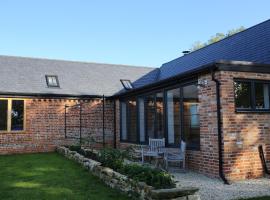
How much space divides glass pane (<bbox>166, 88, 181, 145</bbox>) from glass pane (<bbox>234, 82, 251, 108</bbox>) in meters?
2.10

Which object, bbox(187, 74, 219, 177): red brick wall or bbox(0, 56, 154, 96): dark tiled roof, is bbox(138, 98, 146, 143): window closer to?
bbox(187, 74, 219, 177): red brick wall

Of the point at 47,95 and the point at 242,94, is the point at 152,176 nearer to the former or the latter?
the point at 242,94

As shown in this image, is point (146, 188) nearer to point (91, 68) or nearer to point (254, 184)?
point (254, 184)

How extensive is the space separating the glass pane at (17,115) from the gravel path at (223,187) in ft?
29.7

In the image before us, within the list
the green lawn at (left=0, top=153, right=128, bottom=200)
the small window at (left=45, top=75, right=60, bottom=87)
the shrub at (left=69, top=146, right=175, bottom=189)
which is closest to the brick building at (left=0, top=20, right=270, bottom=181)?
the small window at (left=45, top=75, right=60, bottom=87)

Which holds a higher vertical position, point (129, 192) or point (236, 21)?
point (236, 21)

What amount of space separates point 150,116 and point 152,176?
6385 mm

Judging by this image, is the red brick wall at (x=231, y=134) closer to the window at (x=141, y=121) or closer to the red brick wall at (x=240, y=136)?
the red brick wall at (x=240, y=136)

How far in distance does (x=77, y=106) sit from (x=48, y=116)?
148 cm

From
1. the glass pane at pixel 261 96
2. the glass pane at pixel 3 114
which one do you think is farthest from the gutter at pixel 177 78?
the glass pane at pixel 3 114

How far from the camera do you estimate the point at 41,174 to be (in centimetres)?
916

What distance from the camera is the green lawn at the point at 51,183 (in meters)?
6.75

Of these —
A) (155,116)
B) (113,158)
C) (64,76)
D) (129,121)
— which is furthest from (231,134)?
(64,76)

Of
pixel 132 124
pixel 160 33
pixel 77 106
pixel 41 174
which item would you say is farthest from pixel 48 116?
pixel 160 33
